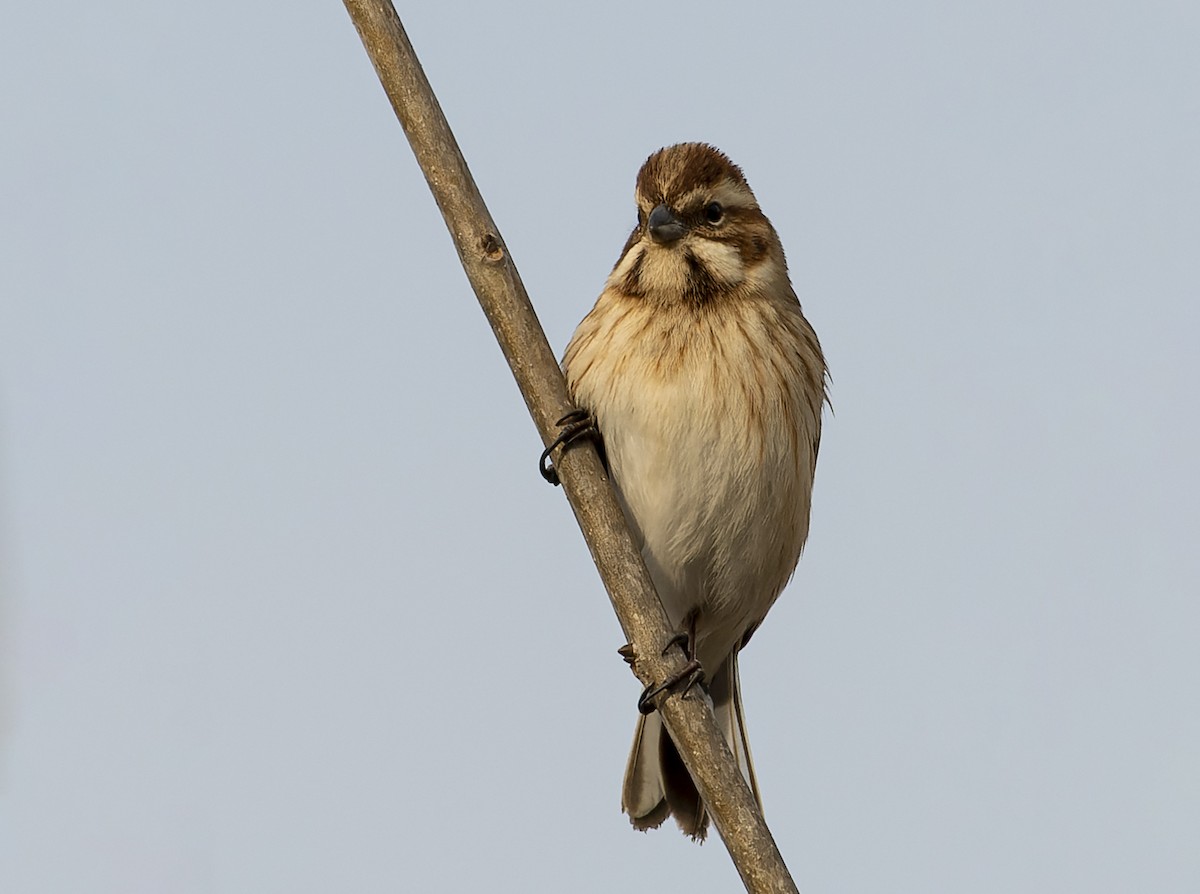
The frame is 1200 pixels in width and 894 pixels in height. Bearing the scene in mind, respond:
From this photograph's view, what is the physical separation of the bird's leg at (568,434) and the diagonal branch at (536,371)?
0.07 meters

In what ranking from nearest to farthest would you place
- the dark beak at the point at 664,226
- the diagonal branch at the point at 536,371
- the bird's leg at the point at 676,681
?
the diagonal branch at the point at 536,371, the bird's leg at the point at 676,681, the dark beak at the point at 664,226

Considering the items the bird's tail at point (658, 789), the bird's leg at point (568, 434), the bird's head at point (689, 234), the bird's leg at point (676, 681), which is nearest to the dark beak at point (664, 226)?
the bird's head at point (689, 234)

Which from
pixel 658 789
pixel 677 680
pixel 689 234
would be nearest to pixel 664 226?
pixel 689 234

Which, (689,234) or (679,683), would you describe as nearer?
(679,683)

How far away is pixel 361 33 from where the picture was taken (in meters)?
4.35

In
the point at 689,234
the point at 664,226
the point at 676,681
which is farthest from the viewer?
the point at 689,234

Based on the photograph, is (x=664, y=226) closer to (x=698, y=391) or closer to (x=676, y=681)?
(x=698, y=391)

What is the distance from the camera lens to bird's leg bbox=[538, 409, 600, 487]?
468 cm

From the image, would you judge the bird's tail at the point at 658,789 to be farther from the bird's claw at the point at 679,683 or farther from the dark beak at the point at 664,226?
the dark beak at the point at 664,226

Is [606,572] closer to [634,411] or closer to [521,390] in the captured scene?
[521,390]

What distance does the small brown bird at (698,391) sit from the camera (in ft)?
18.5

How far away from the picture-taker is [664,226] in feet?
18.4

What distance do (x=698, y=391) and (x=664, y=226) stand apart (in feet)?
1.90

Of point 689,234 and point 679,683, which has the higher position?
point 689,234
